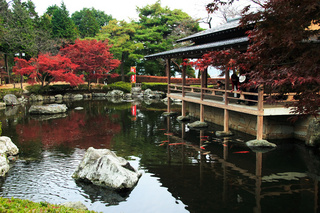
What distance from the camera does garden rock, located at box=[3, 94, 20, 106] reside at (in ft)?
83.7

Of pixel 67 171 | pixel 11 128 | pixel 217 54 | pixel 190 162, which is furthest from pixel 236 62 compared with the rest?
pixel 11 128

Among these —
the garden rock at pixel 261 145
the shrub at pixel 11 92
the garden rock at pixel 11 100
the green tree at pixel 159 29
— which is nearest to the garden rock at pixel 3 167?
the garden rock at pixel 261 145

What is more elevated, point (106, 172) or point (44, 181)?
point (106, 172)

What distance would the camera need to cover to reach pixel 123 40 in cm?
3631

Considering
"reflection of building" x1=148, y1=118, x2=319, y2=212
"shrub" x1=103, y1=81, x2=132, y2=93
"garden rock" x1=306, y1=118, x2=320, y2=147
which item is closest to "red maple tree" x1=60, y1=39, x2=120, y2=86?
"shrub" x1=103, y1=81, x2=132, y2=93

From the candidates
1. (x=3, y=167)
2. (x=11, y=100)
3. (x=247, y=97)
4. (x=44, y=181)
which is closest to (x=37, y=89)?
(x=11, y=100)

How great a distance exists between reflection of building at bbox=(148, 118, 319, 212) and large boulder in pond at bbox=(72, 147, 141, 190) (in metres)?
0.90

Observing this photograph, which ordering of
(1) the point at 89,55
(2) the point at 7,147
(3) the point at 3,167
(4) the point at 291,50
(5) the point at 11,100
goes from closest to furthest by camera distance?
1. (4) the point at 291,50
2. (3) the point at 3,167
3. (2) the point at 7,147
4. (5) the point at 11,100
5. (1) the point at 89,55

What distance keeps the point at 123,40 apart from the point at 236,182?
31727 mm

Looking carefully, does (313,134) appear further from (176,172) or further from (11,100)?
(11,100)

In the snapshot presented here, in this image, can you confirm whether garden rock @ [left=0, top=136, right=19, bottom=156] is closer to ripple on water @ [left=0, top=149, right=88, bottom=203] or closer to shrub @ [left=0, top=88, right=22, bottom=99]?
ripple on water @ [left=0, top=149, right=88, bottom=203]

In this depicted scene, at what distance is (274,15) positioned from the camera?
4.41 metres

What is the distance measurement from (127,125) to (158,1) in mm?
27726

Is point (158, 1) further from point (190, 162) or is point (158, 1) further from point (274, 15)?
point (274, 15)
